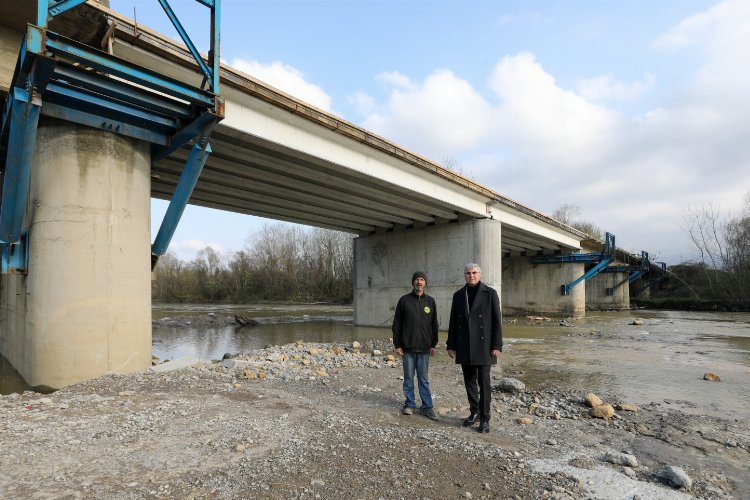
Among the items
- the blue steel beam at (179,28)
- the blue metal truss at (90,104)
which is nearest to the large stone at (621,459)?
the blue metal truss at (90,104)

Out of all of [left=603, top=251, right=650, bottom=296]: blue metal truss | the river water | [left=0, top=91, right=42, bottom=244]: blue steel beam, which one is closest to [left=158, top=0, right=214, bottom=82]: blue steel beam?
[left=0, top=91, right=42, bottom=244]: blue steel beam

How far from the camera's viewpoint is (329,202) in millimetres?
17828

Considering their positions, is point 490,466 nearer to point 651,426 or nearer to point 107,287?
point 651,426

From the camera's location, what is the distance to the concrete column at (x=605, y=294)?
4150 centimetres

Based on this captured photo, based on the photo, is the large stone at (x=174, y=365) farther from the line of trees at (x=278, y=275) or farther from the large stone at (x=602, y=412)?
the line of trees at (x=278, y=275)

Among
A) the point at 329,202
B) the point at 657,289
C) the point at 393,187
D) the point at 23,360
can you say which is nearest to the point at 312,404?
the point at 23,360

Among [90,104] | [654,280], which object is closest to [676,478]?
[90,104]

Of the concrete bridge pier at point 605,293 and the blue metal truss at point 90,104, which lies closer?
the blue metal truss at point 90,104

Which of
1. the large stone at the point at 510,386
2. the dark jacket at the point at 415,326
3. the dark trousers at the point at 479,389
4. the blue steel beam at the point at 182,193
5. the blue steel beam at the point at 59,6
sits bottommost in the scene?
the large stone at the point at 510,386

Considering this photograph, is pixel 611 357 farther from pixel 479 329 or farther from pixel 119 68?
pixel 119 68

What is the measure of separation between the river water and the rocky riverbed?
127 centimetres

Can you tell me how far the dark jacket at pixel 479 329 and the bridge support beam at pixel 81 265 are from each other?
5462 millimetres

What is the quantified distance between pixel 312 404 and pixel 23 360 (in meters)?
5.32

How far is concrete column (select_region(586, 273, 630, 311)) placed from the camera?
41.5m
